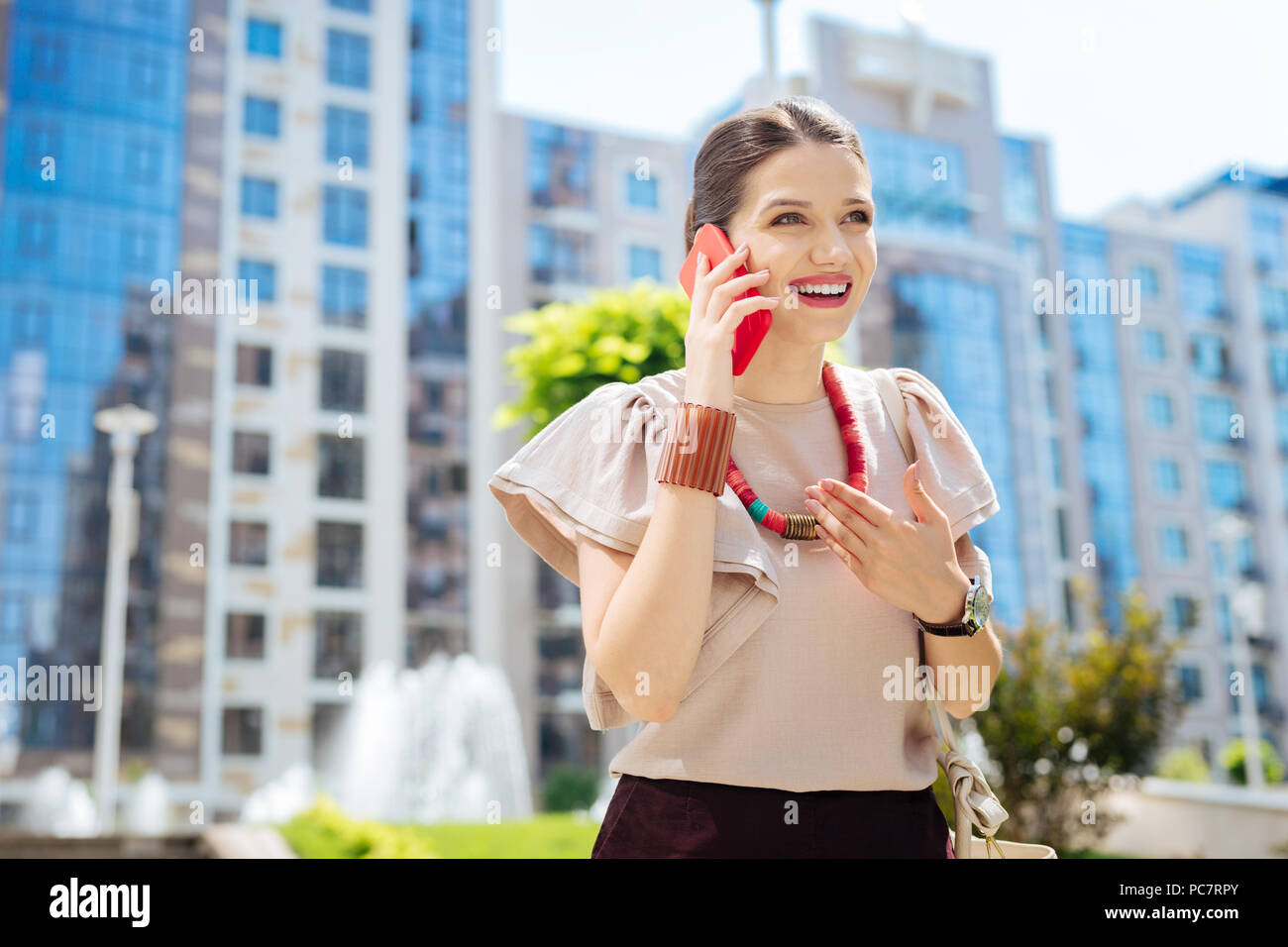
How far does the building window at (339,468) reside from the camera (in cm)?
2606

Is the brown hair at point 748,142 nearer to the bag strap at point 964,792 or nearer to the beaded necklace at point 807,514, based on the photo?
the beaded necklace at point 807,514

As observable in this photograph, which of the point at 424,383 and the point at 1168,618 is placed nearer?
the point at 424,383

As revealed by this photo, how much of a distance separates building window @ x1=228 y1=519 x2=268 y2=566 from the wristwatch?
25.3 meters

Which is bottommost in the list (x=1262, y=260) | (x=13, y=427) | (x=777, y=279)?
(x=777, y=279)

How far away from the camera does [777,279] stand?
1456 millimetres

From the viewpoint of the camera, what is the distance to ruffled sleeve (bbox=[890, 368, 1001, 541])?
1.48 m

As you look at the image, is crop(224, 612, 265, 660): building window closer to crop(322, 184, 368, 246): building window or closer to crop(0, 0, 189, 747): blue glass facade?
crop(0, 0, 189, 747): blue glass facade

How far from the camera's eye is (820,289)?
4.83ft

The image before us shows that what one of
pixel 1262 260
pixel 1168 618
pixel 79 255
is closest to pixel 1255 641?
pixel 1168 618

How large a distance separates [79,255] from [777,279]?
1033 inches
